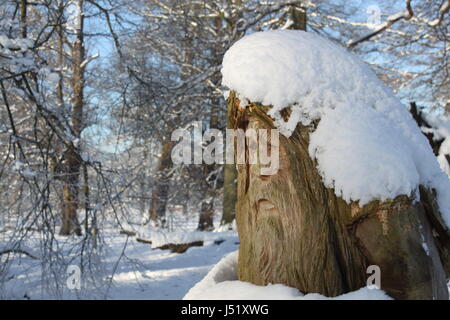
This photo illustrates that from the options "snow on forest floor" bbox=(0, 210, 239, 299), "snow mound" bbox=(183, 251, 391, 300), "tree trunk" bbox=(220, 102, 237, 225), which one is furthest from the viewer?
"tree trunk" bbox=(220, 102, 237, 225)

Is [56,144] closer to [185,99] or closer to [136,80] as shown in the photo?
[136,80]

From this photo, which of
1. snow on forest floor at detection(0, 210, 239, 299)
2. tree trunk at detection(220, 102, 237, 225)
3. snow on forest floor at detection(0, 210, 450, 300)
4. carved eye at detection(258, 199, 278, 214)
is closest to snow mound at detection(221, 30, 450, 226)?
carved eye at detection(258, 199, 278, 214)

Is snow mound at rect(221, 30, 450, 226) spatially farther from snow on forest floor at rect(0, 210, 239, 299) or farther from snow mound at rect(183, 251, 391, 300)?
snow on forest floor at rect(0, 210, 239, 299)

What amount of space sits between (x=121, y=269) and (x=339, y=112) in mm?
6056

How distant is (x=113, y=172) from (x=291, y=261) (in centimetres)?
283

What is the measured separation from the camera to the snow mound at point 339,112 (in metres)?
1.18

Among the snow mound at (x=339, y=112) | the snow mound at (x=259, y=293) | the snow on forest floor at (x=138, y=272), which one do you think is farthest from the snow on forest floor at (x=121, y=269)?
the snow mound at (x=339, y=112)

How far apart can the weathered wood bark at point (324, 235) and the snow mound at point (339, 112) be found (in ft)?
0.15

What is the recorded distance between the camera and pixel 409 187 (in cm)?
117

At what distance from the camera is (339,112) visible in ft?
4.17

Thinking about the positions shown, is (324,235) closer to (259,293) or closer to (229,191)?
(259,293)

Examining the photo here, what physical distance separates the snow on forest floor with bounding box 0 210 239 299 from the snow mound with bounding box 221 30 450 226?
261cm

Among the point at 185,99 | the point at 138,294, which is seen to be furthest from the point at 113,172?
the point at 185,99

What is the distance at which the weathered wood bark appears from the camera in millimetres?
1162
